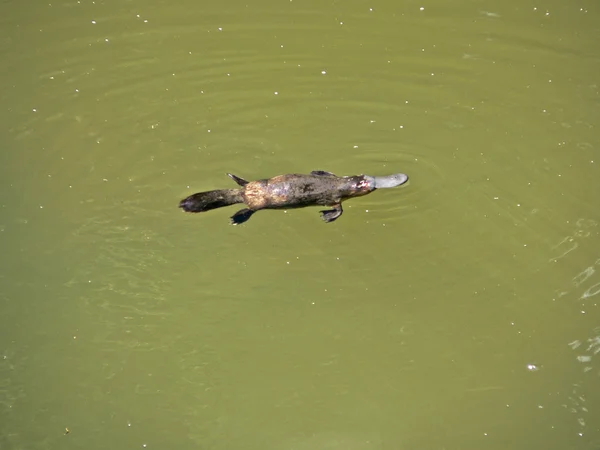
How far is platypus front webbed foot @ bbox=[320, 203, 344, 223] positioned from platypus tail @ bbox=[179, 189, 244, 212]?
0.63 meters

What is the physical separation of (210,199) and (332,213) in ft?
3.03

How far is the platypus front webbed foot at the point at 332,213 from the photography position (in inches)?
187

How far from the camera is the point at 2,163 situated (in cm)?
518

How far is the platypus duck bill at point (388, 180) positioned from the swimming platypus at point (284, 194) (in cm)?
8

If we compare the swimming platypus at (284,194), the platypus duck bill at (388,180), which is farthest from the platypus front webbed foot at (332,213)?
the platypus duck bill at (388,180)

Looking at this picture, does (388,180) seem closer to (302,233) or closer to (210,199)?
(302,233)

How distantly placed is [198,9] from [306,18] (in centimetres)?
104

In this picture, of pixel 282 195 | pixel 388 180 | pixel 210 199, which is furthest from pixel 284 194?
pixel 388 180

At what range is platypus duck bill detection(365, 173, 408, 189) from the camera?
4.93 m

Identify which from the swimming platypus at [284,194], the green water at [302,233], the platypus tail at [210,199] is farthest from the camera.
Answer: the platypus tail at [210,199]

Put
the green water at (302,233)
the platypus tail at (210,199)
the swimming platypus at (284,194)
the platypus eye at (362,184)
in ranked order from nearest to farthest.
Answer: the green water at (302,233) < the swimming platypus at (284,194) < the platypus tail at (210,199) < the platypus eye at (362,184)

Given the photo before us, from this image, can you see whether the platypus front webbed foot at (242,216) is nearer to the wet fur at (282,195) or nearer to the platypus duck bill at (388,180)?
the wet fur at (282,195)

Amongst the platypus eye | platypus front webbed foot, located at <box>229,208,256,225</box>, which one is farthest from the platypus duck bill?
platypus front webbed foot, located at <box>229,208,256,225</box>

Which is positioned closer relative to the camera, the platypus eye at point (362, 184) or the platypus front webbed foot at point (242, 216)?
the platypus front webbed foot at point (242, 216)
